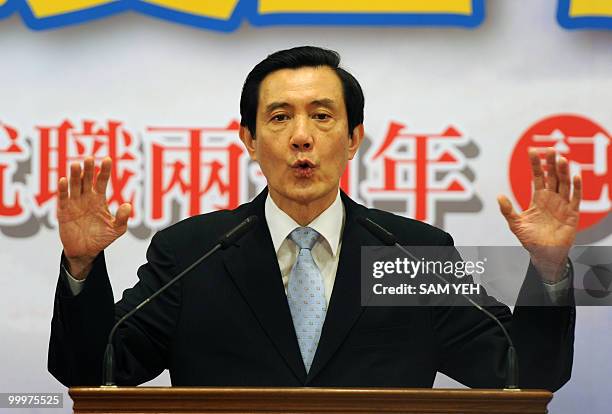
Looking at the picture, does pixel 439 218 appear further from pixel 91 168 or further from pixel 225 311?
pixel 91 168

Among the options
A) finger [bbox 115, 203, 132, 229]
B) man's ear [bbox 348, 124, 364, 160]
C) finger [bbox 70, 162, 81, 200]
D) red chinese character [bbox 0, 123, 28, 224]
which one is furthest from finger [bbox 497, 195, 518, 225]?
red chinese character [bbox 0, 123, 28, 224]

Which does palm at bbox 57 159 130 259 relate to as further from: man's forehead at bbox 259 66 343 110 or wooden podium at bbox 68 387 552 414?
man's forehead at bbox 259 66 343 110

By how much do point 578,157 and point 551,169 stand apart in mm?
1125

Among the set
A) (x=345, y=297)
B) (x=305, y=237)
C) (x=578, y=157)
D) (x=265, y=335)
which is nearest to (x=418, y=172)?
(x=578, y=157)

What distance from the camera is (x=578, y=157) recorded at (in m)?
3.10

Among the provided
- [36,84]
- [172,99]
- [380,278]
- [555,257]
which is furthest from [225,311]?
[36,84]

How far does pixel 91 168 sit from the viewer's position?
6.53 feet

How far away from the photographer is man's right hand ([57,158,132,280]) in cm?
203

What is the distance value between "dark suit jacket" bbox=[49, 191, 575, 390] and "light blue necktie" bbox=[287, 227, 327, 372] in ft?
0.12

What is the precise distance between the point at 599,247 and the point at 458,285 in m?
0.93

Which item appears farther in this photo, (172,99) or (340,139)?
(172,99)

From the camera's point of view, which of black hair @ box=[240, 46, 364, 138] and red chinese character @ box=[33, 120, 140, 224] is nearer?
black hair @ box=[240, 46, 364, 138]

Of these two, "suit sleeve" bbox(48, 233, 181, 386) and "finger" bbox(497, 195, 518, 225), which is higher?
"finger" bbox(497, 195, 518, 225)

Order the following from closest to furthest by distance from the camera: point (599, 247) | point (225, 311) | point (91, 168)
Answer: point (91, 168), point (225, 311), point (599, 247)
